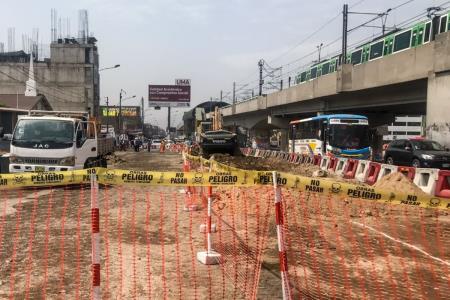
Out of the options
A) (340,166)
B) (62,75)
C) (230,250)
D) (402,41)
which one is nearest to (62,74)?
(62,75)

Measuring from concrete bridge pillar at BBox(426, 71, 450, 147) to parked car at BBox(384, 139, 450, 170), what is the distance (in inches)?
49.2

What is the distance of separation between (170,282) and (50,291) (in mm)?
1376

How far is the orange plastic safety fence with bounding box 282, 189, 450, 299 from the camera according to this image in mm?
6168

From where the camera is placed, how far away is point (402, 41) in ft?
87.9

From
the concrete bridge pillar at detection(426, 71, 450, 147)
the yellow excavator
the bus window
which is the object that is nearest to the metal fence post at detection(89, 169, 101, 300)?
the concrete bridge pillar at detection(426, 71, 450, 147)

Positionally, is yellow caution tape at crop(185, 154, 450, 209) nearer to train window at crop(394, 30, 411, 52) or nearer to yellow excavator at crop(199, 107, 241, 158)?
train window at crop(394, 30, 411, 52)

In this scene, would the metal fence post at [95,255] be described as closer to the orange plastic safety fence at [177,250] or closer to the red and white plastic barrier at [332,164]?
the orange plastic safety fence at [177,250]

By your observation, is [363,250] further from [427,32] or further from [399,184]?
[427,32]

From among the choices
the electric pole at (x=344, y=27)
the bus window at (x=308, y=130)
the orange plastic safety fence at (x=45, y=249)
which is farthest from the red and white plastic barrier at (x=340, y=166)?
the electric pole at (x=344, y=27)

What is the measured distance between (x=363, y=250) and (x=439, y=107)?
1821 cm

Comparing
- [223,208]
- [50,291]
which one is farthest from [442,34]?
[50,291]

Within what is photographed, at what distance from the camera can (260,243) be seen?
8.20 meters

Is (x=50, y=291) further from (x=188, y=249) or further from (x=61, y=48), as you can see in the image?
(x=61, y=48)

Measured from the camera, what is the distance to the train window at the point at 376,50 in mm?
29352
